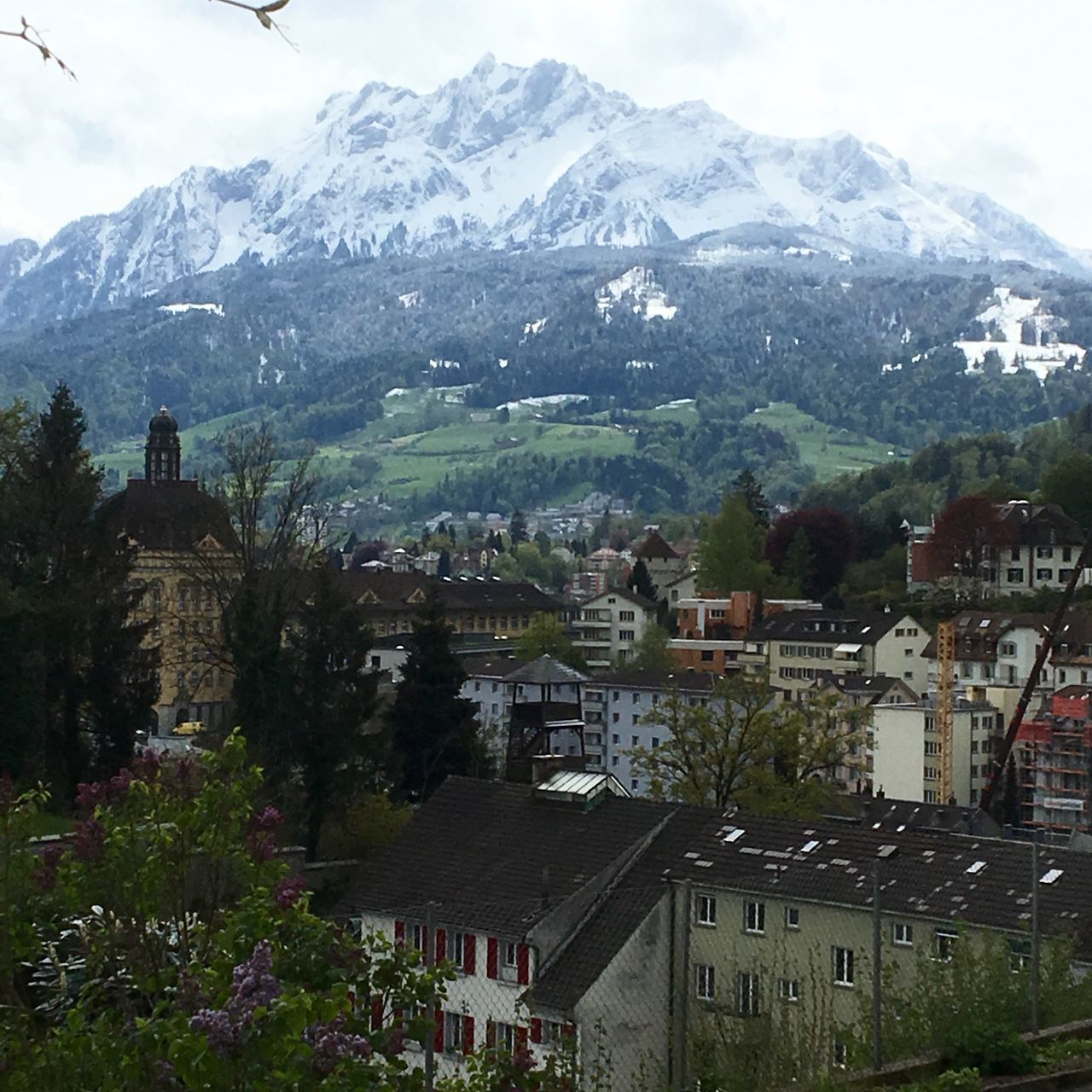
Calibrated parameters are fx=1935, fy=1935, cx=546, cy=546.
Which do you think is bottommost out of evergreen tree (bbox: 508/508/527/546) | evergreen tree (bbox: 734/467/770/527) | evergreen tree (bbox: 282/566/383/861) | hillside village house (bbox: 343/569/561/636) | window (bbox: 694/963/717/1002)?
window (bbox: 694/963/717/1002)

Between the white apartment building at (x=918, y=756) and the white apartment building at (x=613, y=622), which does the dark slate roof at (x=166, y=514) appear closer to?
the white apartment building at (x=918, y=756)

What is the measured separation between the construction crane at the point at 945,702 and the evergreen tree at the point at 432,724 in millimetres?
22563

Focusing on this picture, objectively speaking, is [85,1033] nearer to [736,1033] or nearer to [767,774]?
[736,1033]

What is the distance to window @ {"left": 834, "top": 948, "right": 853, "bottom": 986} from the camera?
2019 cm

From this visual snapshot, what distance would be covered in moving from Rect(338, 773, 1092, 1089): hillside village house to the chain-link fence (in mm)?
47

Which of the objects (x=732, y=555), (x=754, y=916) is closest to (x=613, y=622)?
(x=732, y=555)

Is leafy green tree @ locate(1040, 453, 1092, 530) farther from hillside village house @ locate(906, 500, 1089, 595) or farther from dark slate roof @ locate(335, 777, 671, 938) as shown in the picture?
dark slate roof @ locate(335, 777, 671, 938)

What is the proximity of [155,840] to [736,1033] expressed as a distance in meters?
5.06

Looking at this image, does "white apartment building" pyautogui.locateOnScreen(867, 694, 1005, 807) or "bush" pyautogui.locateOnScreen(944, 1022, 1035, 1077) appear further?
"white apartment building" pyautogui.locateOnScreen(867, 694, 1005, 807)

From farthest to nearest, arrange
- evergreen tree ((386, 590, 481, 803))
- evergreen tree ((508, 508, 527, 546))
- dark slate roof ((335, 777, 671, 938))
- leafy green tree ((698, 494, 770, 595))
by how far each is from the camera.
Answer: evergreen tree ((508, 508, 527, 546)) → leafy green tree ((698, 494, 770, 595)) → evergreen tree ((386, 590, 481, 803)) → dark slate roof ((335, 777, 671, 938))

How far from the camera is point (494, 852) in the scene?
25891 mm

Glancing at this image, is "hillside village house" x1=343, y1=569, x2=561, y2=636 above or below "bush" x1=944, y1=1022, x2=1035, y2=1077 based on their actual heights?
above

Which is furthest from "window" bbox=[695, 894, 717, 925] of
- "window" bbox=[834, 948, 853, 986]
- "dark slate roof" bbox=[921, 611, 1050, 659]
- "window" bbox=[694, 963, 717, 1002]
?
"dark slate roof" bbox=[921, 611, 1050, 659]

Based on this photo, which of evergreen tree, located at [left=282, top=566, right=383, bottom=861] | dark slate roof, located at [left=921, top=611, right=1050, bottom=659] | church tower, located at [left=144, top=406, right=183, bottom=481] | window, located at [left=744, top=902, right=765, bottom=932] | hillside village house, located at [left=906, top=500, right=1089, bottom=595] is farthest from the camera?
church tower, located at [left=144, top=406, right=183, bottom=481]
